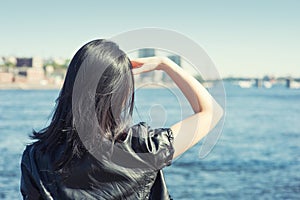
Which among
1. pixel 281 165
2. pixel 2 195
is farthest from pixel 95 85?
pixel 281 165


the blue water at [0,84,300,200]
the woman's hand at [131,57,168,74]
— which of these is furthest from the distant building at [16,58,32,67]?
the woman's hand at [131,57,168,74]

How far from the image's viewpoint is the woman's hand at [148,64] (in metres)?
1.63

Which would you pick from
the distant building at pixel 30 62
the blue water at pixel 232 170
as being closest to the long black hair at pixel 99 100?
the blue water at pixel 232 170

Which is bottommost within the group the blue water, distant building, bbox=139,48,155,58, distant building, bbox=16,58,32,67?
distant building, bbox=16,58,32,67

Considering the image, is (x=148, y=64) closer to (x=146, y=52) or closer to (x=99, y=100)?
(x=146, y=52)

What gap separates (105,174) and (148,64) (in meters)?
0.35

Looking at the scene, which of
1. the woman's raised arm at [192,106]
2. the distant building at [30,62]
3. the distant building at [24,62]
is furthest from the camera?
the distant building at [24,62]

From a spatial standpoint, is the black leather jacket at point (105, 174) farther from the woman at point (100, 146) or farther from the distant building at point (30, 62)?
the distant building at point (30, 62)

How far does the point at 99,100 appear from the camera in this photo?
147 centimetres

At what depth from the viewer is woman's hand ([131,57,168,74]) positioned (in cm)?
163

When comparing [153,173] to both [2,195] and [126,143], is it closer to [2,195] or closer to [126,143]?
[126,143]

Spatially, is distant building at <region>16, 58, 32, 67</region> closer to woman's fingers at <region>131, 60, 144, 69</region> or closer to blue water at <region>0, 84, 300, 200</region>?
blue water at <region>0, 84, 300, 200</region>

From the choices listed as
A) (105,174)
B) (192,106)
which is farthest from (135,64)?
(105,174)

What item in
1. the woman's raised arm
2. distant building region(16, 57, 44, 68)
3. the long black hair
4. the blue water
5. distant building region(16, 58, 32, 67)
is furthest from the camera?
distant building region(16, 58, 32, 67)
